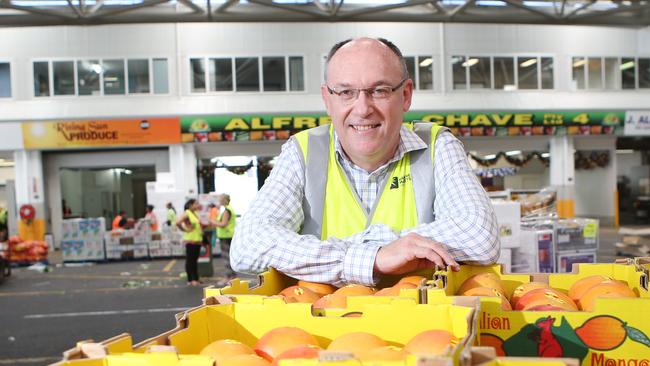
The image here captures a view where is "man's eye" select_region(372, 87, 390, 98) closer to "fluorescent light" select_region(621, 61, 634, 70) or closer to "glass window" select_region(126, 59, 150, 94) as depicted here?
"glass window" select_region(126, 59, 150, 94)

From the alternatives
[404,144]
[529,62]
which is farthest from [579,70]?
[404,144]

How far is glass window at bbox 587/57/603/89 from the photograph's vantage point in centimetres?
2064

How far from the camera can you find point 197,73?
61.7 feet

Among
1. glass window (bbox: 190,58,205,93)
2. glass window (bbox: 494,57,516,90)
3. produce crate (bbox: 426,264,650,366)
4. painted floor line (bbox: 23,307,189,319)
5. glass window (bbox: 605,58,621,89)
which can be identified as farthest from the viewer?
glass window (bbox: 605,58,621,89)

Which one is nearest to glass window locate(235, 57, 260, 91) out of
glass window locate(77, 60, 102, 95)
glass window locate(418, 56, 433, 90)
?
glass window locate(77, 60, 102, 95)

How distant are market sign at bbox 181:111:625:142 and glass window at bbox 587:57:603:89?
1.16 m

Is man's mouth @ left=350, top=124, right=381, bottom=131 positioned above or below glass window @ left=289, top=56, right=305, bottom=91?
below

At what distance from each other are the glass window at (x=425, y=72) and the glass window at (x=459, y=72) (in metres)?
0.80

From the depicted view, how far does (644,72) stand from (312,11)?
1233 centimetres

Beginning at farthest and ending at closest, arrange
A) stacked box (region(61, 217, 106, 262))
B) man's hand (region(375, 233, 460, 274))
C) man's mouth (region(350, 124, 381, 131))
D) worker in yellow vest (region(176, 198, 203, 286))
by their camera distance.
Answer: stacked box (region(61, 217, 106, 262))
worker in yellow vest (region(176, 198, 203, 286))
man's mouth (region(350, 124, 381, 131))
man's hand (region(375, 233, 460, 274))

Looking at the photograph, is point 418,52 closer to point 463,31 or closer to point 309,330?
point 463,31

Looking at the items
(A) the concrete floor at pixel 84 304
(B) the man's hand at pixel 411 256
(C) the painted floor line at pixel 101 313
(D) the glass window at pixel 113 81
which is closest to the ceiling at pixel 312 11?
(D) the glass window at pixel 113 81

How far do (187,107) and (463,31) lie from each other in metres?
9.67

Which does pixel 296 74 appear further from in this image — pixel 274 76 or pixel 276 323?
pixel 276 323
